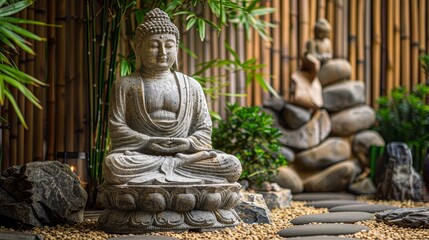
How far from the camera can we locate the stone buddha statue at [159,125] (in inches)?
178

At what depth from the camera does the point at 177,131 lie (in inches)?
190

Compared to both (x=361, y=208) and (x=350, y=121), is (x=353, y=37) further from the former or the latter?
(x=361, y=208)

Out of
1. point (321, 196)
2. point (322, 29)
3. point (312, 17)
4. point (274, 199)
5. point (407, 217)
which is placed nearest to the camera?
point (407, 217)

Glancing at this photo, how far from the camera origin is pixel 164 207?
4.37 meters

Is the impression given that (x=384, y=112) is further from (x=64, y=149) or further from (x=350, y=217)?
(x=64, y=149)

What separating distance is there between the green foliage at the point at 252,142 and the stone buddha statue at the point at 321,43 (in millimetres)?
1483

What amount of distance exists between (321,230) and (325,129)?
336cm

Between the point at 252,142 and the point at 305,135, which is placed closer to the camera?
the point at 252,142

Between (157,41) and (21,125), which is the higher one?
(157,41)

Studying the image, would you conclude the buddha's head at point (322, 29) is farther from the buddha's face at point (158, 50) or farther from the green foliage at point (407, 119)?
the buddha's face at point (158, 50)

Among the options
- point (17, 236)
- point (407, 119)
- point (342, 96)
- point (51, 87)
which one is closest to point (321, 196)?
point (342, 96)

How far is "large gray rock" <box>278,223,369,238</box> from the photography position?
4207 mm

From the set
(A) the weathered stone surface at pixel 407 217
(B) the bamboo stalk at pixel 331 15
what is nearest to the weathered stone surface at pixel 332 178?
(B) the bamboo stalk at pixel 331 15

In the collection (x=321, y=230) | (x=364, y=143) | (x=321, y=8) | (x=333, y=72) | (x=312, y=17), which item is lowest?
(x=321, y=230)
